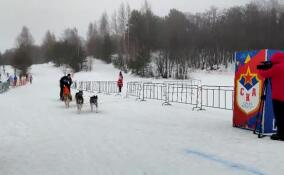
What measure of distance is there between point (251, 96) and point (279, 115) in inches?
61.5

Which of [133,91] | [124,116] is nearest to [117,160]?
[124,116]

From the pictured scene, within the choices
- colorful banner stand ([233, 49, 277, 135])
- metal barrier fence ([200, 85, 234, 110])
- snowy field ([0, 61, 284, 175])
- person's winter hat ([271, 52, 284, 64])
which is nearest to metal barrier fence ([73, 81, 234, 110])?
metal barrier fence ([200, 85, 234, 110])

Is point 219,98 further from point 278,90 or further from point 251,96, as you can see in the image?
point 278,90

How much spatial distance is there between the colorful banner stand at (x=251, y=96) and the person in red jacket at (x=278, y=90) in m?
0.55

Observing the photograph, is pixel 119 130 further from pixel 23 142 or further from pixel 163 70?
pixel 163 70

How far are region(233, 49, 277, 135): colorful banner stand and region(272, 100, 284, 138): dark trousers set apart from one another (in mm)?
538

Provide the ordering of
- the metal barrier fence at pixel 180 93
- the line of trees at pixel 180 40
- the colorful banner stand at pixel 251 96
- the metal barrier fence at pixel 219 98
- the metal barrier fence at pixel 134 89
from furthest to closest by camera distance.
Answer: the line of trees at pixel 180 40
the metal barrier fence at pixel 134 89
the metal barrier fence at pixel 180 93
the metal barrier fence at pixel 219 98
the colorful banner stand at pixel 251 96

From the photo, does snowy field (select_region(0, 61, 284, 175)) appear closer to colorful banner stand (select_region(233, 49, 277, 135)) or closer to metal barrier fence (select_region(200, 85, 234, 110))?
colorful banner stand (select_region(233, 49, 277, 135))

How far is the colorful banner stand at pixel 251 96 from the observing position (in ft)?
27.9

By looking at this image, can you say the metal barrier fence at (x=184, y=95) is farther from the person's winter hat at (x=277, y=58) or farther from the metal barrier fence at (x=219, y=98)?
the person's winter hat at (x=277, y=58)

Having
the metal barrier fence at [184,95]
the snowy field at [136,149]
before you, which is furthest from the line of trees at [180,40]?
the snowy field at [136,149]

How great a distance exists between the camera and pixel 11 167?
5.86 m

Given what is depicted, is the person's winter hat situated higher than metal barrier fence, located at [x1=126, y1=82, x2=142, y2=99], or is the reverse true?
the person's winter hat

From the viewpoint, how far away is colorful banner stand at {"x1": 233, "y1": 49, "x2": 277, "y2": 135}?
27.9ft
